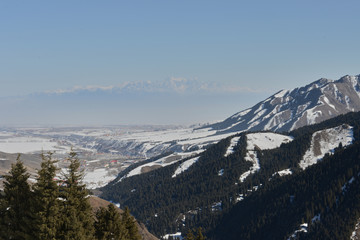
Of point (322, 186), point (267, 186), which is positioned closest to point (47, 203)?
point (322, 186)

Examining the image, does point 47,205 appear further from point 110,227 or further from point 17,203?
point 110,227

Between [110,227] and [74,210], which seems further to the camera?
[110,227]

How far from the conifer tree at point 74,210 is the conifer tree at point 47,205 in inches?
40.1

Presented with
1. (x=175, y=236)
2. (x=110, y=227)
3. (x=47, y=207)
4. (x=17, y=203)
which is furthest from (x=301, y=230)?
(x=47, y=207)

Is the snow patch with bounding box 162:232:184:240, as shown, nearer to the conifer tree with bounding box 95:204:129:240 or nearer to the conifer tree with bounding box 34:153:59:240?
the conifer tree with bounding box 95:204:129:240

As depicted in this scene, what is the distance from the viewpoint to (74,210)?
38.7 metres

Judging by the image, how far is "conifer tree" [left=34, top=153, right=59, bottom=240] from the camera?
3652 cm

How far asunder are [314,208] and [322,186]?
17411 millimetres

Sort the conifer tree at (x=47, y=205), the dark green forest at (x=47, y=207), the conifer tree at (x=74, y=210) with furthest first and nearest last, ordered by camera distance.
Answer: the conifer tree at (x=74, y=210), the dark green forest at (x=47, y=207), the conifer tree at (x=47, y=205)

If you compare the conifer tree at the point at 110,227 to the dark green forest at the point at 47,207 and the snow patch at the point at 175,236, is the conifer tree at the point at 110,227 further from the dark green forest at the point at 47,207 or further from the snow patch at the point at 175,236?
the snow patch at the point at 175,236

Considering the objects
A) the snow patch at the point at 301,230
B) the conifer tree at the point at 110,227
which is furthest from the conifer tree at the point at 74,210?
the snow patch at the point at 301,230

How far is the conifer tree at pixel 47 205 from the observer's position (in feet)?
120

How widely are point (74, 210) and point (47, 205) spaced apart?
9.40 feet

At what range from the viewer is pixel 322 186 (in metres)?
151
